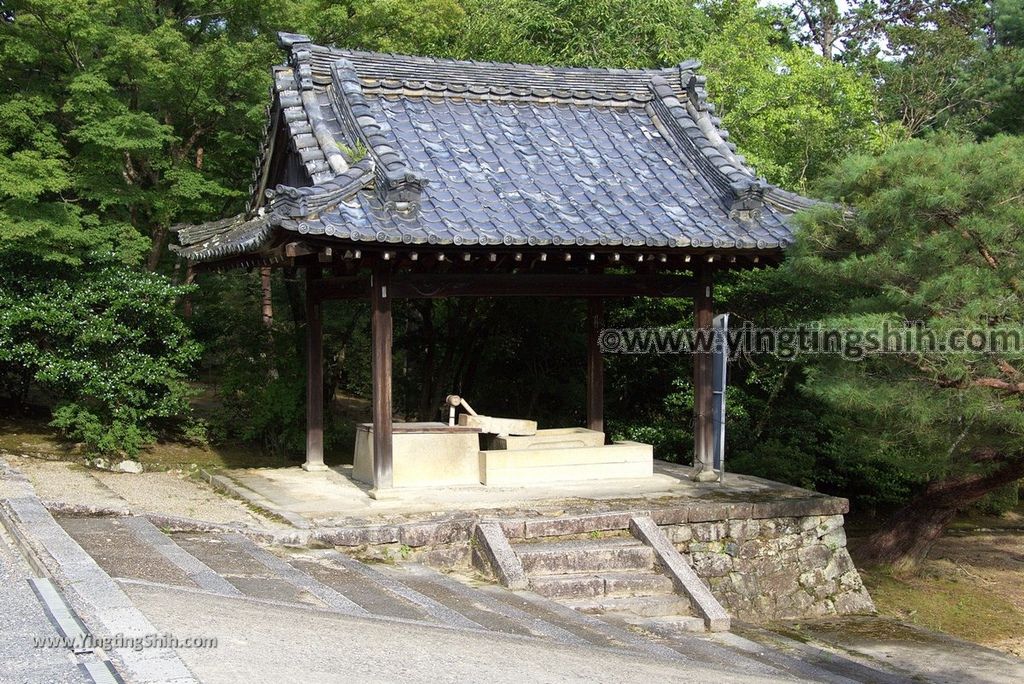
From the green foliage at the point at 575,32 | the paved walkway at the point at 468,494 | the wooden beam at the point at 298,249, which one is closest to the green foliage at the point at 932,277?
the paved walkway at the point at 468,494

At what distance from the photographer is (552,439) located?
516 inches

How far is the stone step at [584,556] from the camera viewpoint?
30.7ft

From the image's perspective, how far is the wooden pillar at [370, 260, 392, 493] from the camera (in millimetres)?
10797

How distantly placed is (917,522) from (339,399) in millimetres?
11953

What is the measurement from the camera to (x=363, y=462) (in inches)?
480

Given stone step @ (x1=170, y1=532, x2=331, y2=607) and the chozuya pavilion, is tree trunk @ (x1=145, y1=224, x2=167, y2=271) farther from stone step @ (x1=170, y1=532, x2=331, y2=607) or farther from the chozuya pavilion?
stone step @ (x1=170, y1=532, x2=331, y2=607)

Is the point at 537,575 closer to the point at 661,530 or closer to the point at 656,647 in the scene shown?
the point at 661,530

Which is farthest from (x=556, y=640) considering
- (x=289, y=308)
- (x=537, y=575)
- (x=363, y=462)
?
(x=289, y=308)

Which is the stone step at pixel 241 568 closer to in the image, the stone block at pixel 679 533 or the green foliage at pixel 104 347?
the stone block at pixel 679 533

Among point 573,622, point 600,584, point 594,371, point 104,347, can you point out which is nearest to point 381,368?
point 600,584

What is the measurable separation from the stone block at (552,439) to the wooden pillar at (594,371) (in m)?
0.80

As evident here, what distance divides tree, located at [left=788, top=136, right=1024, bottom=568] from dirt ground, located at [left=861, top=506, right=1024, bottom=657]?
2.00m

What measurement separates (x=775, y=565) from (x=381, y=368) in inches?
184

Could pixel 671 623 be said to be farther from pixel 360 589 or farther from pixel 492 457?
pixel 492 457
